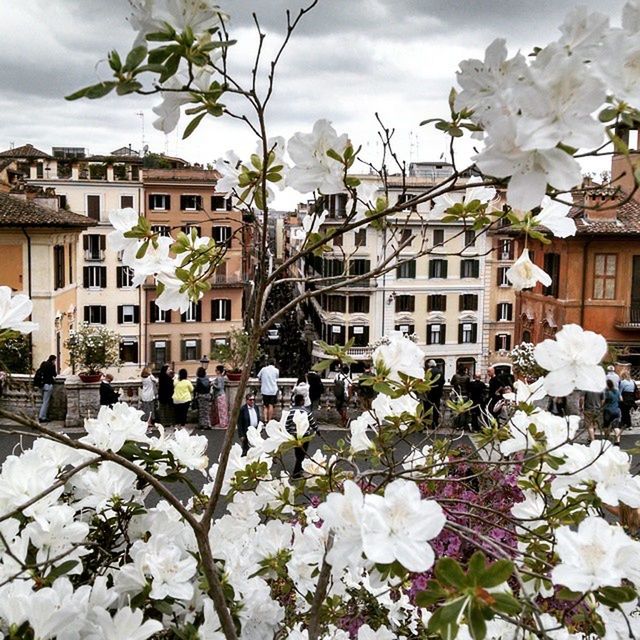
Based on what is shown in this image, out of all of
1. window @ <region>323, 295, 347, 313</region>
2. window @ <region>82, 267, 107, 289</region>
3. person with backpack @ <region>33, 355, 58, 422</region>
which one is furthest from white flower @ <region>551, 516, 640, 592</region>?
window @ <region>323, 295, 347, 313</region>

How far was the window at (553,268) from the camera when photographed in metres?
22.0

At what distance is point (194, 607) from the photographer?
1.97 metres

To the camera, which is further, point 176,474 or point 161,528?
point 176,474

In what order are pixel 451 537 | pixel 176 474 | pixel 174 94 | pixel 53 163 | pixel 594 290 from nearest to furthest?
pixel 174 94, pixel 176 474, pixel 451 537, pixel 594 290, pixel 53 163

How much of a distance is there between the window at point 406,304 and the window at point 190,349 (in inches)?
349

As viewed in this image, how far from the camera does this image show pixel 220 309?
1346 inches

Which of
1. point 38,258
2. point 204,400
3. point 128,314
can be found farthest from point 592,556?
point 128,314

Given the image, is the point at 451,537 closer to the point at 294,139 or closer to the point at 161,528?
the point at 161,528

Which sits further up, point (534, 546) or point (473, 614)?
point (473, 614)

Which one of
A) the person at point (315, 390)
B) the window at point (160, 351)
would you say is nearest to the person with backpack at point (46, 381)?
the person at point (315, 390)

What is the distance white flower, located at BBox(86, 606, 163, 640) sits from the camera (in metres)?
1.66

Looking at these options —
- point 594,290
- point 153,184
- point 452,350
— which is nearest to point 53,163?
point 153,184

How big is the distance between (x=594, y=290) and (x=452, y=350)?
15.5 metres

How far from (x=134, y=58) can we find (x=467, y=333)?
121 feet
